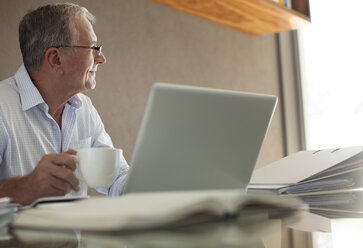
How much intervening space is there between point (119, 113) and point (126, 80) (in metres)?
0.19

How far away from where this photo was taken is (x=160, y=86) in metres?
0.76

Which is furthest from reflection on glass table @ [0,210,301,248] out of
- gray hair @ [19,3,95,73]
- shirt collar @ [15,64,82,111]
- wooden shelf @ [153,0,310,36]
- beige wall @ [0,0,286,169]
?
wooden shelf @ [153,0,310,36]

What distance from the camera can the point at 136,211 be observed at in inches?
19.4

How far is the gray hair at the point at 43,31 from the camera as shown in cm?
173

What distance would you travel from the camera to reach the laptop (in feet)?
2.59

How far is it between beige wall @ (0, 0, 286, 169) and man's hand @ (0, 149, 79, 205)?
1.06m

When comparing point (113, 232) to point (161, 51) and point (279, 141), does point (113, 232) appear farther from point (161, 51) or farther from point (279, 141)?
point (279, 141)

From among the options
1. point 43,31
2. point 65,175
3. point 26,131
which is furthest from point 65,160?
point 43,31

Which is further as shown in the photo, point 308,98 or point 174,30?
point 308,98

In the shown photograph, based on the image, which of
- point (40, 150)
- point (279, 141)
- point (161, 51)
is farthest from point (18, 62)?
point (279, 141)

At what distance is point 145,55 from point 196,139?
1.74 m

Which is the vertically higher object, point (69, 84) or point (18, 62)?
point (18, 62)

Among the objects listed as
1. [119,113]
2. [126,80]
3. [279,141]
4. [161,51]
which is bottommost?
[279,141]

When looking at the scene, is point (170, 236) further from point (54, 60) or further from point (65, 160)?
point (54, 60)
